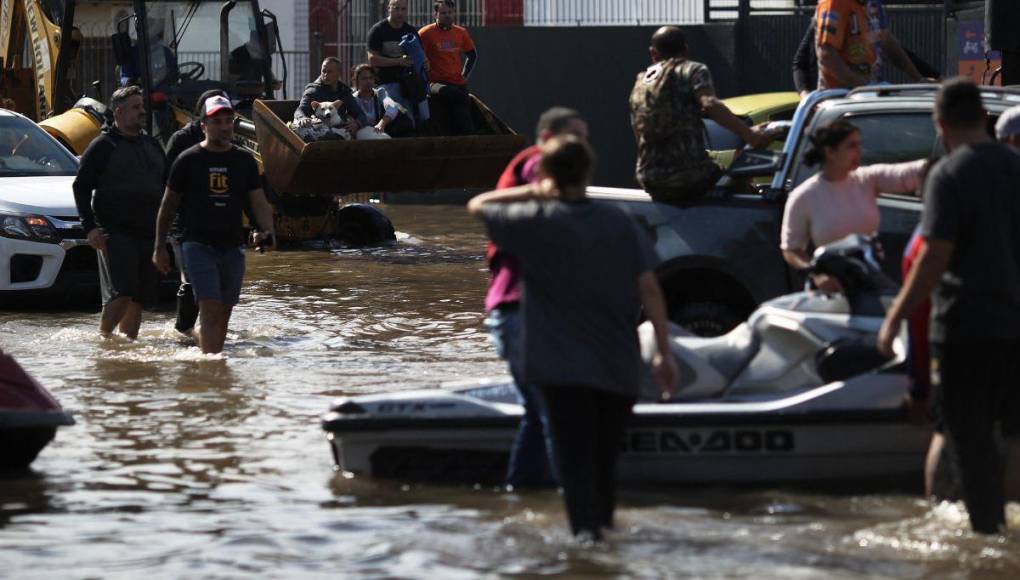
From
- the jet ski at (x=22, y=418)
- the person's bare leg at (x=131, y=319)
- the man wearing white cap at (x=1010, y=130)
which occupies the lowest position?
the person's bare leg at (x=131, y=319)

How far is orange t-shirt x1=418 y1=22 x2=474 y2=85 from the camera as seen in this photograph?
19.1 m

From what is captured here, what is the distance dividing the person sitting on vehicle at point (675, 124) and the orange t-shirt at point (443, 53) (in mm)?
9068

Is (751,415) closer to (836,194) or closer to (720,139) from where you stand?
(836,194)

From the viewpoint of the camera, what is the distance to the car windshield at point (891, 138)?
9.77m

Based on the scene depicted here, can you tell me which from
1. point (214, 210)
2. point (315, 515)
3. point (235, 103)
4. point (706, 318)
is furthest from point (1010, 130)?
point (235, 103)

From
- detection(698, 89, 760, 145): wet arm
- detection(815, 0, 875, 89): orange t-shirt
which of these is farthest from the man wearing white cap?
detection(815, 0, 875, 89): orange t-shirt

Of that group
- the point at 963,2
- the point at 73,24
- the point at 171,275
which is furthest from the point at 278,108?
the point at 963,2

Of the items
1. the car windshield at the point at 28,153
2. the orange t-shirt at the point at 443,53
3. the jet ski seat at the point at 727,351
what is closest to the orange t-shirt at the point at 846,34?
the jet ski seat at the point at 727,351

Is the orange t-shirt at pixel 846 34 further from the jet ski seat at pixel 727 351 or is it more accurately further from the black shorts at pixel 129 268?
the black shorts at pixel 129 268

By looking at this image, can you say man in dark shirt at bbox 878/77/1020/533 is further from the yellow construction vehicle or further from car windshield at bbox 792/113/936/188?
the yellow construction vehicle

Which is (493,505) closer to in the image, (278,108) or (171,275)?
(171,275)

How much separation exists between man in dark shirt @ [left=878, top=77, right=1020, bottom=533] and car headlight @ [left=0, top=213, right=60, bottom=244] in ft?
28.9

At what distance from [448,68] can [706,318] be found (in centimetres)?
956

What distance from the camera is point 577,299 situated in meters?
6.64
